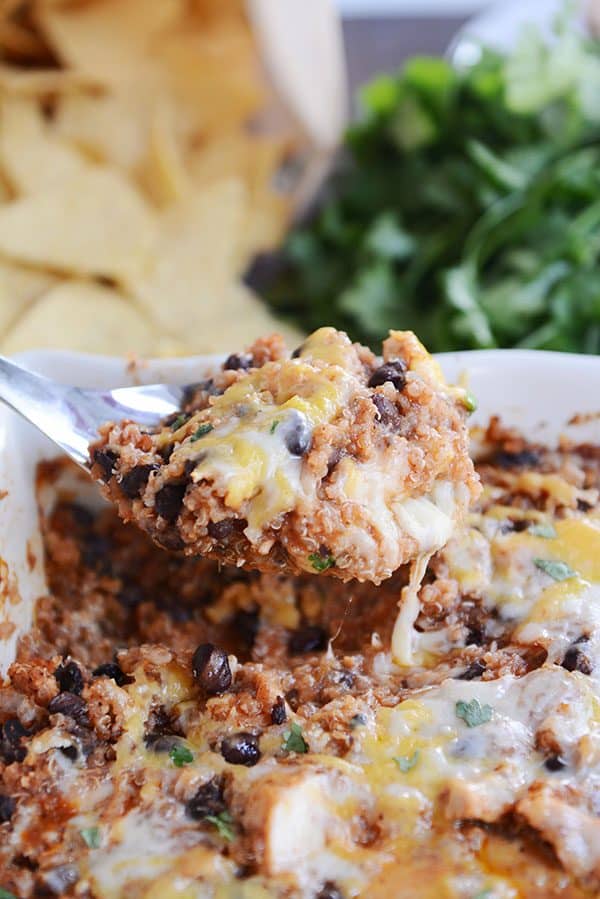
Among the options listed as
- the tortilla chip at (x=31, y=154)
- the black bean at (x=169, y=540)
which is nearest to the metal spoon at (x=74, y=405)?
the black bean at (x=169, y=540)

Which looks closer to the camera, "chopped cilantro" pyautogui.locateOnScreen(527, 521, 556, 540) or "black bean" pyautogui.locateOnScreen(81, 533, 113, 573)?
"chopped cilantro" pyautogui.locateOnScreen(527, 521, 556, 540)

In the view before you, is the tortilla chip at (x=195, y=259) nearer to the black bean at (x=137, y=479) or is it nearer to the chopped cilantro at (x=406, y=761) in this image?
the black bean at (x=137, y=479)

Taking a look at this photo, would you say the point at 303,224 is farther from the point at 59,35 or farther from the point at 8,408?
the point at 8,408

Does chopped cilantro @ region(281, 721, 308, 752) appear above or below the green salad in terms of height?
below

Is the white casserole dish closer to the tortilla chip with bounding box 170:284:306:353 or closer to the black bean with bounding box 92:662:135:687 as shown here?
the black bean with bounding box 92:662:135:687

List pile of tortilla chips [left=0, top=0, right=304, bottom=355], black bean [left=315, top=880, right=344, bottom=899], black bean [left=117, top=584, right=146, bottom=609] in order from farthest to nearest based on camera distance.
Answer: pile of tortilla chips [left=0, top=0, right=304, bottom=355] → black bean [left=117, top=584, right=146, bottom=609] → black bean [left=315, top=880, right=344, bottom=899]

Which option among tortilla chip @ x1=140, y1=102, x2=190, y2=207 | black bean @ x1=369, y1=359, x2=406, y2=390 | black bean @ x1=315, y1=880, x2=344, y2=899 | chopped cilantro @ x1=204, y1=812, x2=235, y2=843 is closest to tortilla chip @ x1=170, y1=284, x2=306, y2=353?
tortilla chip @ x1=140, y1=102, x2=190, y2=207
